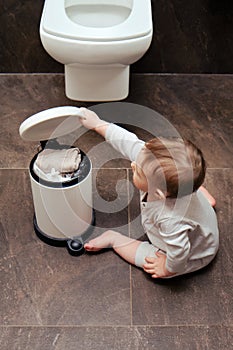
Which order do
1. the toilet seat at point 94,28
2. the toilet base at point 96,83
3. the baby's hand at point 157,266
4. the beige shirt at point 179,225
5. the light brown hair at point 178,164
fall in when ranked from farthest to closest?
the toilet base at point 96,83 → the toilet seat at point 94,28 → the baby's hand at point 157,266 → the beige shirt at point 179,225 → the light brown hair at point 178,164

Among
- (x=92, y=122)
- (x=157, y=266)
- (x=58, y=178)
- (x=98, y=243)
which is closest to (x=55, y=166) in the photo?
(x=58, y=178)

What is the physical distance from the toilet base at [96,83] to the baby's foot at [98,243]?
60 centimetres

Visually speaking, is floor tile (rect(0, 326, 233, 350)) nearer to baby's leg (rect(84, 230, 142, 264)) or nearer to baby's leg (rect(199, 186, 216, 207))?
baby's leg (rect(84, 230, 142, 264))

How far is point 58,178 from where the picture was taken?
1.44 m

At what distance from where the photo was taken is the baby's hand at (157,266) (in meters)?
1.47

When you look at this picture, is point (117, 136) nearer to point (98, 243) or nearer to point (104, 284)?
point (98, 243)

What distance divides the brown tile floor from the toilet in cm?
22

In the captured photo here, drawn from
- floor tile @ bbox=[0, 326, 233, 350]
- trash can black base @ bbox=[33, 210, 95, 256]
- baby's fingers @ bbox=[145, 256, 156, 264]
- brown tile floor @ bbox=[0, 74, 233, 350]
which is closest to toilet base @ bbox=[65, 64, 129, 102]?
brown tile floor @ bbox=[0, 74, 233, 350]

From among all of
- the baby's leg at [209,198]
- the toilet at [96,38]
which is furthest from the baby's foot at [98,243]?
the toilet at [96,38]

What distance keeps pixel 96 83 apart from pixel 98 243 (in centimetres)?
65

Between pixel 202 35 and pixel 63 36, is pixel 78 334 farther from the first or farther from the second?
pixel 202 35

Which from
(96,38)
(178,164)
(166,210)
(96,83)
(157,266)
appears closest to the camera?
(178,164)

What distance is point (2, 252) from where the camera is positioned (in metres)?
1.57

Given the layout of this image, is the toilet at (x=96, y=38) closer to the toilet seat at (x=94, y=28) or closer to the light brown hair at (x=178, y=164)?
the toilet seat at (x=94, y=28)
